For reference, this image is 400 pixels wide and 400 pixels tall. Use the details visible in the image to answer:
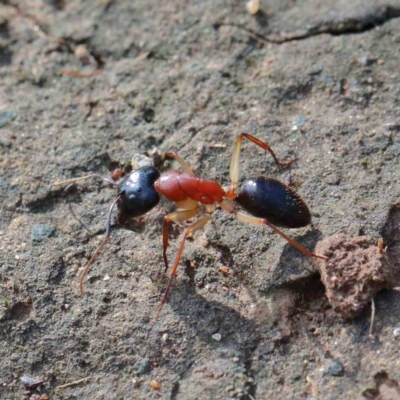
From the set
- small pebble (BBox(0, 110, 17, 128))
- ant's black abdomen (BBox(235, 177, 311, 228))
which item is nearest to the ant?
ant's black abdomen (BBox(235, 177, 311, 228))

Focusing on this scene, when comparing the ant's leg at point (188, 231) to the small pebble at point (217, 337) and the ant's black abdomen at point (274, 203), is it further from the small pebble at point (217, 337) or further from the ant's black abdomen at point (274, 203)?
the small pebble at point (217, 337)

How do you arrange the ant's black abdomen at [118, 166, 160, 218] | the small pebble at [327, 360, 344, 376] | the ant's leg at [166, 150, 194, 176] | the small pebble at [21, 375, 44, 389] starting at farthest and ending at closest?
the ant's leg at [166, 150, 194, 176] → the ant's black abdomen at [118, 166, 160, 218] → the small pebble at [21, 375, 44, 389] → the small pebble at [327, 360, 344, 376]

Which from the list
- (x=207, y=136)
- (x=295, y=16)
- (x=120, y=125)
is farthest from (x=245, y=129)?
(x=295, y=16)

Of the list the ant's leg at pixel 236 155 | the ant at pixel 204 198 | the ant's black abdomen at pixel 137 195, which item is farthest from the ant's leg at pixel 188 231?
the ant's black abdomen at pixel 137 195

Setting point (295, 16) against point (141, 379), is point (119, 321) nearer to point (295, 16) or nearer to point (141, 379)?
point (141, 379)

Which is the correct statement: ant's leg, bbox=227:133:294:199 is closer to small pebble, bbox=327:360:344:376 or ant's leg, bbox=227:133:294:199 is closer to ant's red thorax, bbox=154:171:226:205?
ant's red thorax, bbox=154:171:226:205

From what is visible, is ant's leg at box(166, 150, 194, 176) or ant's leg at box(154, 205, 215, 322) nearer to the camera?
ant's leg at box(154, 205, 215, 322)

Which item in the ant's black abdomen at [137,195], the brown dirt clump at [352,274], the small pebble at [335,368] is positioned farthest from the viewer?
the ant's black abdomen at [137,195]

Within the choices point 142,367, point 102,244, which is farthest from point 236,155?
point 142,367
